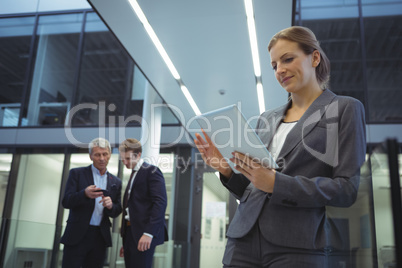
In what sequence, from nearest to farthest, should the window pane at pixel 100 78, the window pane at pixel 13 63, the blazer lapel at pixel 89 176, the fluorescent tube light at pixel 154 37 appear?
the blazer lapel at pixel 89 176 → the fluorescent tube light at pixel 154 37 → the window pane at pixel 100 78 → the window pane at pixel 13 63

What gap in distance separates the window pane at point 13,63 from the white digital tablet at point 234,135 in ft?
30.5

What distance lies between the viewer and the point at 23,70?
32.6ft

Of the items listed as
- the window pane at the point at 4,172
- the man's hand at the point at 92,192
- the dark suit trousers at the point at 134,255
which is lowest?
the dark suit trousers at the point at 134,255

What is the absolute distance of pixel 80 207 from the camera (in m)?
3.61

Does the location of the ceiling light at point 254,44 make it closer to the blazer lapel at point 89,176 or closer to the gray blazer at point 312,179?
the blazer lapel at point 89,176

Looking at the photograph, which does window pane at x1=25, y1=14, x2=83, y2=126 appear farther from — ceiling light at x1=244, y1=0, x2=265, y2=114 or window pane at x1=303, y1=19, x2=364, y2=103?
window pane at x1=303, y1=19, x2=364, y2=103

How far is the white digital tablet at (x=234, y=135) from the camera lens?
3.89 ft

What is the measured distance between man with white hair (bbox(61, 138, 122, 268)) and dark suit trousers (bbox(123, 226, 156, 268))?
238mm

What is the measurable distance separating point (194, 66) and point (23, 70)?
613 centimetres

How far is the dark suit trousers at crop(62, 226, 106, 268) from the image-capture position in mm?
3453

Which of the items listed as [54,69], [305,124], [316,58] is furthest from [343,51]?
[305,124]

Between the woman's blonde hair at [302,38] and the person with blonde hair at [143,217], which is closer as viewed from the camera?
the woman's blonde hair at [302,38]

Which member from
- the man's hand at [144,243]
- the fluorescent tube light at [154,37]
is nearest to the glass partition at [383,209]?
the man's hand at [144,243]

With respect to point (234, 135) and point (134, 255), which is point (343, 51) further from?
point (234, 135)
